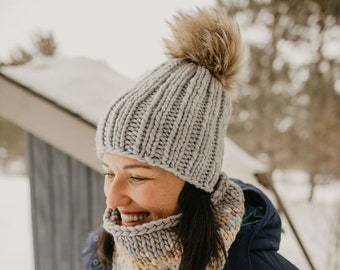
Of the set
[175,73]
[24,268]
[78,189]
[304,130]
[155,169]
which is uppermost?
[175,73]

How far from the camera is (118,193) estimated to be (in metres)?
1.05

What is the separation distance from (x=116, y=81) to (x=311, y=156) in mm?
11816

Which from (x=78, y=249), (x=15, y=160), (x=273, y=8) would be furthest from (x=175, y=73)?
(x=15, y=160)

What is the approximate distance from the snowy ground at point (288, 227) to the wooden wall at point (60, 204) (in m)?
1.48

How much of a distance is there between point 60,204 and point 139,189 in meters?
1.81

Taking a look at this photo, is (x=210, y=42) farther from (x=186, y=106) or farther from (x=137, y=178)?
(x=137, y=178)

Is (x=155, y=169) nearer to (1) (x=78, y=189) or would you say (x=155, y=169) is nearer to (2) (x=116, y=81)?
(1) (x=78, y=189)

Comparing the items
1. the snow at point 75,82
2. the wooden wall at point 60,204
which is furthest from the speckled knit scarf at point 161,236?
the wooden wall at point 60,204

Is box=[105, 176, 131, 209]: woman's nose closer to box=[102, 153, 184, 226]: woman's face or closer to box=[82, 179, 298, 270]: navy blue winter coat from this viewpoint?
box=[102, 153, 184, 226]: woman's face

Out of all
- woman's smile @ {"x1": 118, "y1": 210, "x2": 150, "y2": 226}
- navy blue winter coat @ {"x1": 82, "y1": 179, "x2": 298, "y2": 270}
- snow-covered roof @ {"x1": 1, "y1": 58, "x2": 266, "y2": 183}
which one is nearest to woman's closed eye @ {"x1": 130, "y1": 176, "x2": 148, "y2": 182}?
woman's smile @ {"x1": 118, "y1": 210, "x2": 150, "y2": 226}

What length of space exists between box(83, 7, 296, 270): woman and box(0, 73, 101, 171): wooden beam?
0.94 meters

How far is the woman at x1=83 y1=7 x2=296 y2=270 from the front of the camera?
40.1 inches

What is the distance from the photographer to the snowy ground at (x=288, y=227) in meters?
4.25

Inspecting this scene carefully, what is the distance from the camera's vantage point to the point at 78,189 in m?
2.54
